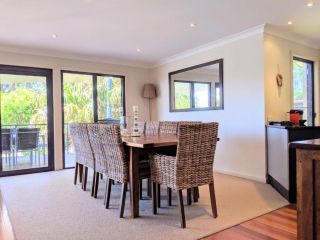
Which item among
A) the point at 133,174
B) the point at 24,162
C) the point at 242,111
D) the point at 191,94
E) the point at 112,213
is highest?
the point at 191,94

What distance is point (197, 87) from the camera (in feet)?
17.2

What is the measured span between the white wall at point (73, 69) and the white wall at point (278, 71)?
3.21 metres

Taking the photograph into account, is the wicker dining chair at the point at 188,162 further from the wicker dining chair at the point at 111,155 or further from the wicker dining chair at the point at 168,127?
the wicker dining chair at the point at 168,127

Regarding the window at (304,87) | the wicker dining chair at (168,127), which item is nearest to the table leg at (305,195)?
the wicker dining chair at (168,127)

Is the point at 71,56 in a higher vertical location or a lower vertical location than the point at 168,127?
higher

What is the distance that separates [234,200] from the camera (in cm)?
309

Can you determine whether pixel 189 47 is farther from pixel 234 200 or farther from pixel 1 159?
pixel 1 159

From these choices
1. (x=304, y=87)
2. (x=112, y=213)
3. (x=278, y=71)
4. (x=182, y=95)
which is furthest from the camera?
(x=182, y=95)

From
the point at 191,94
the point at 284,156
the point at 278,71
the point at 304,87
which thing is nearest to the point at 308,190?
the point at 284,156

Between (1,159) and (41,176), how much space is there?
83 cm

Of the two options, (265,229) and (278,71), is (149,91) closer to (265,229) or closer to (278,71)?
(278,71)

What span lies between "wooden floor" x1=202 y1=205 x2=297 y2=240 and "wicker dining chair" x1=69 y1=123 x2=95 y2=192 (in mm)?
1863

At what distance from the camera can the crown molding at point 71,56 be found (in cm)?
477

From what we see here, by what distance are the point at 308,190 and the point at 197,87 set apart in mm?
4176
